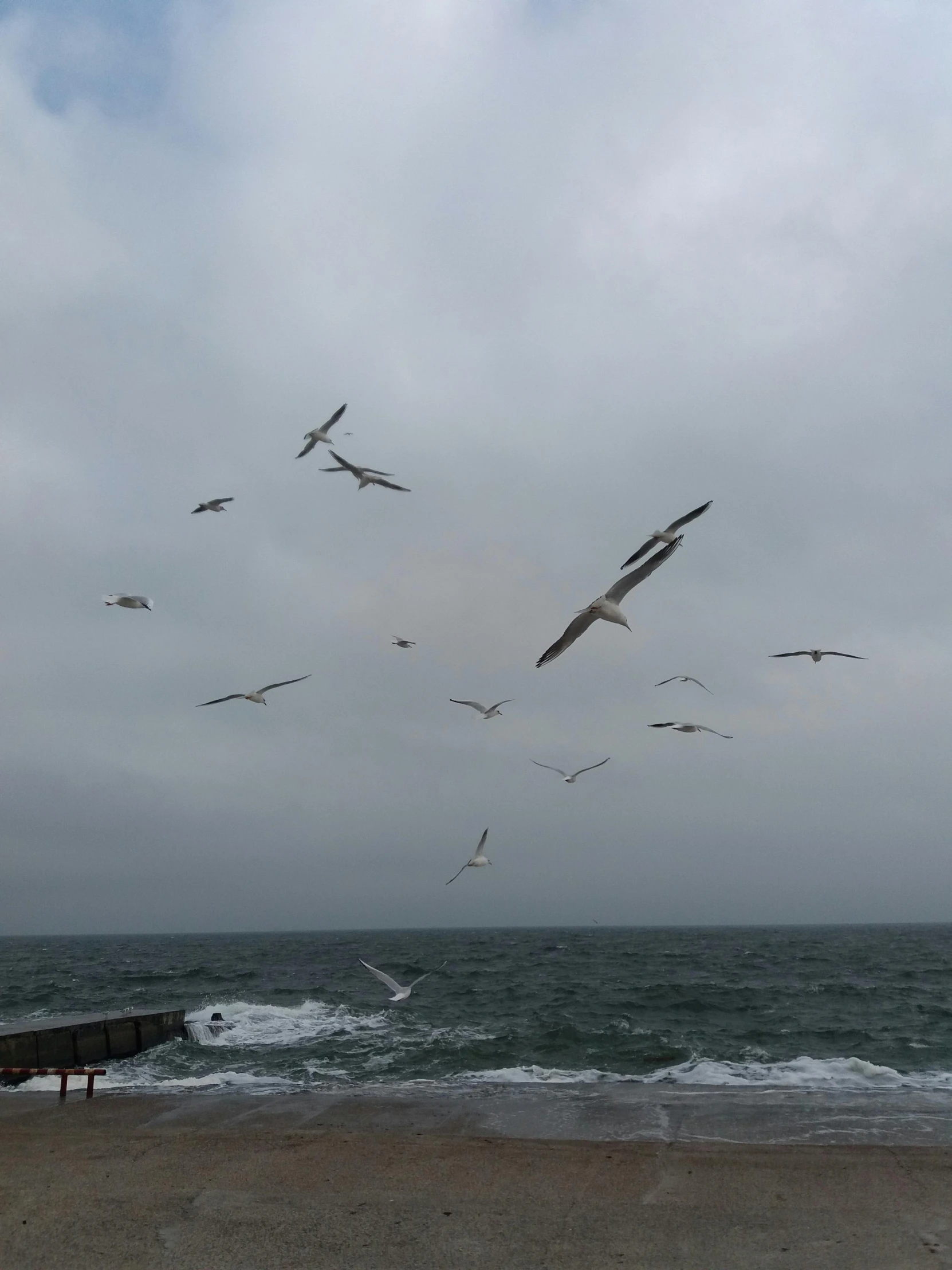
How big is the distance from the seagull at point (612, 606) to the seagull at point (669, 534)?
64mm

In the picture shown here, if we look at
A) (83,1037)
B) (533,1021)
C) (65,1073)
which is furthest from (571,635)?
(533,1021)

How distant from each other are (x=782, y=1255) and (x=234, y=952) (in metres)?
74.4

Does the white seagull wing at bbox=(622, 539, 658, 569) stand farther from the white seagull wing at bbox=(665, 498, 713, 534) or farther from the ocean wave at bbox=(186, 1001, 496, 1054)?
the ocean wave at bbox=(186, 1001, 496, 1054)

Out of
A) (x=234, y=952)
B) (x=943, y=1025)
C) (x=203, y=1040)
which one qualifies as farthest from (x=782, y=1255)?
(x=234, y=952)

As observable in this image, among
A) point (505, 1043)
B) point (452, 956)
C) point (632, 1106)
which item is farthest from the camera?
point (452, 956)

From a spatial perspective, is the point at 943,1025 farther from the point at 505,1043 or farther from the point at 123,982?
the point at 123,982

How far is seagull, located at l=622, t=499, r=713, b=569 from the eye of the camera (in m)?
7.09

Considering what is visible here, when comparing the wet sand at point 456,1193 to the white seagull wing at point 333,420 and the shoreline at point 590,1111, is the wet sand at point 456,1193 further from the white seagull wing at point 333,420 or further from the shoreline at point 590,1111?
the white seagull wing at point 333,420

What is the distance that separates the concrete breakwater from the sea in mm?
459

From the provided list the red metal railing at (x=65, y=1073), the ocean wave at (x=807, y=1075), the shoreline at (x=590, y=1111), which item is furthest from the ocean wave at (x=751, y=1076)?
the red metal railing at (x=65, y=1073)

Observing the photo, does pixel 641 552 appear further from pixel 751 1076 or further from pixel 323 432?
pixel 751 1076

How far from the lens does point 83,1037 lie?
60.8ft

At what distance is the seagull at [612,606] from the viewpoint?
6586mm

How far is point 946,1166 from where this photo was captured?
9258 millimetres
